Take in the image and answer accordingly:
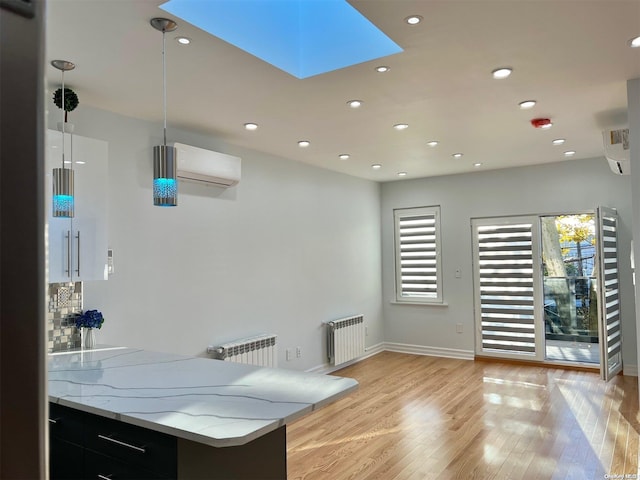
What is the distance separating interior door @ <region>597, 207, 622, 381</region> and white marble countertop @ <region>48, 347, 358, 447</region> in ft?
13.2

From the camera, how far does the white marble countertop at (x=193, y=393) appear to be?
173cm

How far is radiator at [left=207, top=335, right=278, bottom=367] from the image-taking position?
4395 mm

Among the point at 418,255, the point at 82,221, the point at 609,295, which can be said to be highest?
the point at 82,221

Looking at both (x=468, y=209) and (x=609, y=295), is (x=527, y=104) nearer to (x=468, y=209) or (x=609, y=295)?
(x=609, y=295)

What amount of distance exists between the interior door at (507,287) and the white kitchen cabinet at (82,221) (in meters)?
5.18

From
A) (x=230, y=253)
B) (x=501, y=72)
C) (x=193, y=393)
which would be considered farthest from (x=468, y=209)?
(x=193, y=393)

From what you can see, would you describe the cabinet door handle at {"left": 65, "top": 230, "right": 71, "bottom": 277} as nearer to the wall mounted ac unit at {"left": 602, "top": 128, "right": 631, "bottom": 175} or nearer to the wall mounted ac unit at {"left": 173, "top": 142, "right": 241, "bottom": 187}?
the wall mounted ac unit at {"left": 173, "top": 142, "right": 241, "bottom": 187}

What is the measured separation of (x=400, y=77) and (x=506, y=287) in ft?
14.5

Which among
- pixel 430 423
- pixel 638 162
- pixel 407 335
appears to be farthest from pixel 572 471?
pixel 407 335

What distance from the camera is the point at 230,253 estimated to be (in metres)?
4.71

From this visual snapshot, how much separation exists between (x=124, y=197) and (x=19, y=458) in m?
3.61

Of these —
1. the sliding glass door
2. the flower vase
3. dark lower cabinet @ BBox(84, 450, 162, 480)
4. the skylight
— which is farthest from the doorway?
dark lower cabinet @ BBox(84, 450, 162, 480)

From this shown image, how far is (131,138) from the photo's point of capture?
3.77 meters

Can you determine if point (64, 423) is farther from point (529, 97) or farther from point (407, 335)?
point (407, 335)
